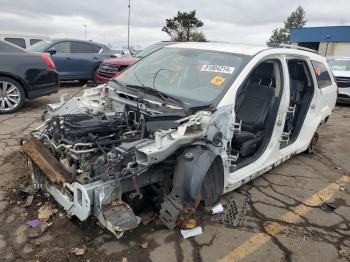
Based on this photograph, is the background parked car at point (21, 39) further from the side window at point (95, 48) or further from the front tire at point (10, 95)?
the front tire at point (10, 95)

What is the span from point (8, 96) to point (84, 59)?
456cm

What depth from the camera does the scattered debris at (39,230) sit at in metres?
3.08

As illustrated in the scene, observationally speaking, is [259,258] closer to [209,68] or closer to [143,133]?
[143,133]

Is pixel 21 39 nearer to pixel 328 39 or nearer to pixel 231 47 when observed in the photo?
pixel 231 47

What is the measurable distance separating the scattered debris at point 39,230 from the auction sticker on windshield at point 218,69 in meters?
2.23

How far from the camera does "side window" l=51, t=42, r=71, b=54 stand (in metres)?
11.1

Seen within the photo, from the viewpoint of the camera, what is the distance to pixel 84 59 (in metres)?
11.5

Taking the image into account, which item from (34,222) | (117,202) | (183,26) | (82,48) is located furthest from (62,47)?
(183,26)

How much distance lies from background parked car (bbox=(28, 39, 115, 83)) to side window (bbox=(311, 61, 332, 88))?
7.88m

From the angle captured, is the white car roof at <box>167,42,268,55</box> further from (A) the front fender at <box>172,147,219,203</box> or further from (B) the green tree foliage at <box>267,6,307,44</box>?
(B) the green tree foliage at <box>267,6,307,44</box>

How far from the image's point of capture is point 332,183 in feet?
15.4

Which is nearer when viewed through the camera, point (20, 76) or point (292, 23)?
point (20, 76)

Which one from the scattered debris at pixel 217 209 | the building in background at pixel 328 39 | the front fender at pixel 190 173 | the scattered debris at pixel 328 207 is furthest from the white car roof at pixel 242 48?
the building in background at pixel 328 39

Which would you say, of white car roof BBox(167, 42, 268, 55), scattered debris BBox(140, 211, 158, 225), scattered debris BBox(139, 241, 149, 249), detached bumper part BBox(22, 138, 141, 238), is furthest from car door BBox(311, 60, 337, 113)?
detached bumper part BBox(22, 138, 141, 238)
